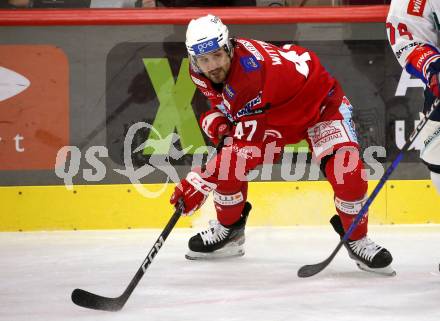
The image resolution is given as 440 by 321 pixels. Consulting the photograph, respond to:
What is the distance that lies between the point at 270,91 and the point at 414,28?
1.87 feet

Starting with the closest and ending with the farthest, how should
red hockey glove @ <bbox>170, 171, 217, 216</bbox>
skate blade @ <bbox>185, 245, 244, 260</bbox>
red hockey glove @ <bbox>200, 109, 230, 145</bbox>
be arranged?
red hockey glove @ <bbox>170, 171, 217, 216</bbox>, red hockey glove @ <bbox>200, 109, 230, 145</bbox>, skate blade @ <bbox>185, 245, 244, 260</bbox>

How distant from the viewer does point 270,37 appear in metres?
4.28

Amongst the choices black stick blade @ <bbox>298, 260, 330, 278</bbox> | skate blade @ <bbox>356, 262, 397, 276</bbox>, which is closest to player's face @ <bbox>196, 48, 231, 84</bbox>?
black stick blade @ <bbox>298, 260, 330, 278</bbox>

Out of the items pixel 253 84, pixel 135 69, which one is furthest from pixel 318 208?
pixel 253 84

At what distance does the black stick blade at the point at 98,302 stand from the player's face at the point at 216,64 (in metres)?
0.96

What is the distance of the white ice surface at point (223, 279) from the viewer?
92.7 inches

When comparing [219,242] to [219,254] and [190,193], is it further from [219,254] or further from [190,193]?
[190,193]

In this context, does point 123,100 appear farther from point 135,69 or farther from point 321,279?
point 321,279

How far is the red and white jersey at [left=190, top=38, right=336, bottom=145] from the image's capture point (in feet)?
9.71

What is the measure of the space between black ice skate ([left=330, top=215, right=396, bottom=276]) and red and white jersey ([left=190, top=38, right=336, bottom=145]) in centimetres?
42

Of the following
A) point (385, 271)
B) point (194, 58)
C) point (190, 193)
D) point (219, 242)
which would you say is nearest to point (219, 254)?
point (219, 242)

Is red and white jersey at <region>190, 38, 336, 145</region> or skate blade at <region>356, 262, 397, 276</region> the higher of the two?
red and white jersey at <region>190, 38, 336, 145</region>

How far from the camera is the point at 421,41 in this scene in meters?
2.99

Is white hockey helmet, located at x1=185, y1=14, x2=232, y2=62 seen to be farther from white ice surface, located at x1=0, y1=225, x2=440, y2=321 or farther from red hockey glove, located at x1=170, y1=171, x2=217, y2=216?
white ice surface, located at x1=0, y1=225, x2=440, y2=321
